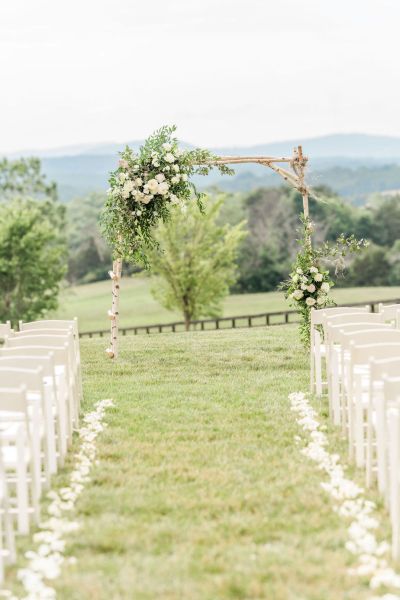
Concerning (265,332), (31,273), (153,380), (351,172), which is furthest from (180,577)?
(351,172)

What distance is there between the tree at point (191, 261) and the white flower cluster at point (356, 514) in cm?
2711

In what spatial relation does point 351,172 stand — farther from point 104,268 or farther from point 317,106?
point 104,268

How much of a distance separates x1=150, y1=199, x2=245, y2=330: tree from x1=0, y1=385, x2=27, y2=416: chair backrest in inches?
1156

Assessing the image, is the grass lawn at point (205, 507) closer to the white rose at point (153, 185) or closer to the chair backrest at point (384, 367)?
the chair backrest at point (384, 367)

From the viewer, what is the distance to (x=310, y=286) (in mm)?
14203

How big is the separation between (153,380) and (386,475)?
661 cm

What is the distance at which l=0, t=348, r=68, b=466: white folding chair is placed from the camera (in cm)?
791

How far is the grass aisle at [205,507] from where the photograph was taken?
18.0ft

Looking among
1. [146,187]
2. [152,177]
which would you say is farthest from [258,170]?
[146,187]

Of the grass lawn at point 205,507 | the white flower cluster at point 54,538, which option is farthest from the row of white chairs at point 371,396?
the white flower cluster at point 54,538

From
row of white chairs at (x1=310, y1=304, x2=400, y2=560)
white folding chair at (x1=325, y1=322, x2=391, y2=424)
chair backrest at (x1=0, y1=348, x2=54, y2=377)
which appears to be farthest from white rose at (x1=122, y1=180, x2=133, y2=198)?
chair backrest at (x1=0, y1=348, x2=54, y2=377)

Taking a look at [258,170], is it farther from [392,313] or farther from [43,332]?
[43,332]

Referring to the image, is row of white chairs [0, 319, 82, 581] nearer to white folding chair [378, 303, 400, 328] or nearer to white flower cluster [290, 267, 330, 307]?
white folding chair [378, 303, 400, 328]

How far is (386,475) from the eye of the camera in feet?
22.3
